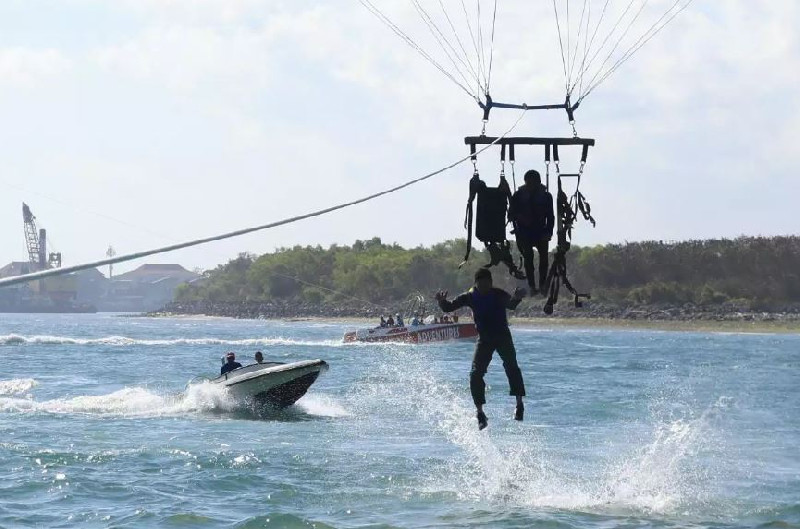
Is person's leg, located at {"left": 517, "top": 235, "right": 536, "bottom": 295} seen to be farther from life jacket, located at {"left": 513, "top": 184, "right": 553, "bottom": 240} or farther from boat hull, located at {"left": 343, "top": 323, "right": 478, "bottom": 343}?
boat hull, located at {"left": 343, "top": 323, "right": 478, "bottom": 343}

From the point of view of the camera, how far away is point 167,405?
3100 centimetres

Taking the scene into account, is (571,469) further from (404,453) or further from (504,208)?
(504,208)

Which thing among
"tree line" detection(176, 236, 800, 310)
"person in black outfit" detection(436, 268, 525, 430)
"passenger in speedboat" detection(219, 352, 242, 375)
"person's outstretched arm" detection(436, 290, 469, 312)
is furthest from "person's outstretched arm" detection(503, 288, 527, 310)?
"tree line" detection(176, 236, 800, 310)

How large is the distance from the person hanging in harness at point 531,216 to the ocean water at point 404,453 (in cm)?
419

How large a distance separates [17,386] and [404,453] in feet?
56.0

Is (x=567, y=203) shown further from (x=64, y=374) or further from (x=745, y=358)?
(x=745, y=358)

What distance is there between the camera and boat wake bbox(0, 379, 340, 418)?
2941 cm

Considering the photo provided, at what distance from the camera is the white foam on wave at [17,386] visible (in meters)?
34.8

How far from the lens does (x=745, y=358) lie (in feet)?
181

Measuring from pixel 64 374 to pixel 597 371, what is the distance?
714 inches

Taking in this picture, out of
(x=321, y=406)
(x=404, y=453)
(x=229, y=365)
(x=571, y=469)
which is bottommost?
(x=571, y=469)

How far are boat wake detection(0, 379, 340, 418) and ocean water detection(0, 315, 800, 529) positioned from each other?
0.07 meters

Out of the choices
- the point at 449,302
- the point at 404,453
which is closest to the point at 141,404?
the point at 404,453

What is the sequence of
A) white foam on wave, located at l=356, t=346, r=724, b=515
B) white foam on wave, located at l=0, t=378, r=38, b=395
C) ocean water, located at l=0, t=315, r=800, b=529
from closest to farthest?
ocean water, located at l=0, t=315, r=800, b=529, white foam on wave, located at l=356, t=346, r=724, b=515, white foam on wave, located at l=0, t=378, r=38, b=395
